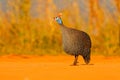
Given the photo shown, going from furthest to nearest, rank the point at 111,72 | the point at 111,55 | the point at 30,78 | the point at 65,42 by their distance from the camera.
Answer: the point at 111,55 < the point at 65,42 < the point at 111,72 < the point at 30,78

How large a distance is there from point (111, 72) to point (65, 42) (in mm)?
1219

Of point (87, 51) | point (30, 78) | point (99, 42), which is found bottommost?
point (30, 78)

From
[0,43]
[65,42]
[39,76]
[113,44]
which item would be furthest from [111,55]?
[39,76]

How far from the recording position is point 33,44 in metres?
13.1

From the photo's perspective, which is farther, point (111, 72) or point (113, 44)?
point (113, 44)

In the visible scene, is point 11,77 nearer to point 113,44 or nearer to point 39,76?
point 39,76

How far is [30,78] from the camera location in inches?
288

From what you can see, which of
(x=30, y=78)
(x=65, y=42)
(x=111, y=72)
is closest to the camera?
(x=30, y=78)

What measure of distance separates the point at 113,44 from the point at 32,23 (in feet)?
7.33

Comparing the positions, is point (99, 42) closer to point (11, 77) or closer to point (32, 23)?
point (32, 23)

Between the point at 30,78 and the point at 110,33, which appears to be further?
the point at 110,33

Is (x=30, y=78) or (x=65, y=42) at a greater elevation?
(x=65, y=42)

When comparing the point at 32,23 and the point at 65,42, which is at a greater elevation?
the point at 32,23

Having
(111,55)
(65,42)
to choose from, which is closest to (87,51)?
(65,42)
